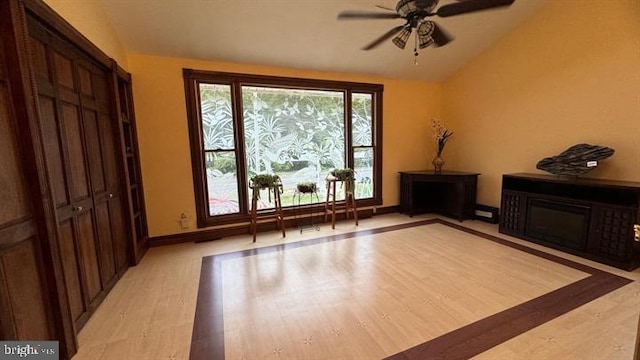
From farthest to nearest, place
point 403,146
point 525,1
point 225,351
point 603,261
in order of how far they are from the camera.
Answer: point 403,146
point 525,1
point 603,261
point 225,351

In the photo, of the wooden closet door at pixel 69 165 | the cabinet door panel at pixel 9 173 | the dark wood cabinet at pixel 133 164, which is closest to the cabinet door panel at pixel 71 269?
the wooden closet door at pixel 69 165

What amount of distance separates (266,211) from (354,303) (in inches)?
92.2

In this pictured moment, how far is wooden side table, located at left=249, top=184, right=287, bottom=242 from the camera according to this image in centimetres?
373

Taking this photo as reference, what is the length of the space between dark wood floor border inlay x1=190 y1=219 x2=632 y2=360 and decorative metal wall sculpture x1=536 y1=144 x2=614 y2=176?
1.05 meters

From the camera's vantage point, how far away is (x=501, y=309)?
2072 mm

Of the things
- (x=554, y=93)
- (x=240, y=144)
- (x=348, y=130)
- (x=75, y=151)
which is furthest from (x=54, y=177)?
(x=554, y=93)

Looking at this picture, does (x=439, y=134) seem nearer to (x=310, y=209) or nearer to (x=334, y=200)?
(x=334, y=200)

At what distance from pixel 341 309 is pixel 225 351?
89 cm

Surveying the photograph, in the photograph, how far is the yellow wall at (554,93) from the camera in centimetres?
292

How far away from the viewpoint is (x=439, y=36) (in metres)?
2.34

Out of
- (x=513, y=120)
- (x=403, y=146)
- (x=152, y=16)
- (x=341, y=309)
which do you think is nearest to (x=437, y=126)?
(x=403, y=146)

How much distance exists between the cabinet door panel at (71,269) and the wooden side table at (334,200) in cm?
302

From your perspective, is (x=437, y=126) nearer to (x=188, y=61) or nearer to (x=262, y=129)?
(x=262, y=129)

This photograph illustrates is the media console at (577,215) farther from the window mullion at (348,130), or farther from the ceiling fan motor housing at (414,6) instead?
the ceiling fan motor housing at (414,6)
